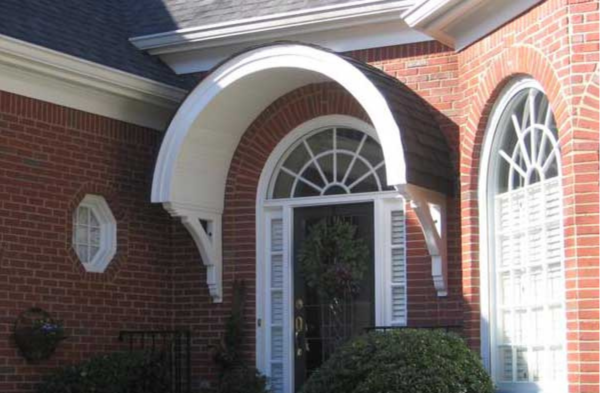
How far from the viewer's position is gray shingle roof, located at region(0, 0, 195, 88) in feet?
38.6

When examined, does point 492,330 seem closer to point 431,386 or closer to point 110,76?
point 431,386

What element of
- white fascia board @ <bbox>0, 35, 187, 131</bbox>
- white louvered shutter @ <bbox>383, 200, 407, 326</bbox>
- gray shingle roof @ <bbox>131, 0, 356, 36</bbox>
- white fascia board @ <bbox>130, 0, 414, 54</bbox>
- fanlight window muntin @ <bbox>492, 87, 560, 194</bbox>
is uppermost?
gray shingle roof @ <bbox>131, 0, 356, 36</bbox>

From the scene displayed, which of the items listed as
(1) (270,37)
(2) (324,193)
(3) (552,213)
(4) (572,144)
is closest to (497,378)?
(3) (552,213)

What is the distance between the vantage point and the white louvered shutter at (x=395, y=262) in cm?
1194

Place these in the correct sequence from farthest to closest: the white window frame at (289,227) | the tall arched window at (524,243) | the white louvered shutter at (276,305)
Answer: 1. the white louvered shutter at (276,305)
2. the white window frame at (289,227)
3. the tall arched window at (524,243)

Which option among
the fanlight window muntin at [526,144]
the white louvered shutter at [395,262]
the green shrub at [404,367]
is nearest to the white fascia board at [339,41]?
the white louvered shutter at [395,262]

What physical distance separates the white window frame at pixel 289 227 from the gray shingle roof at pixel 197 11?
122 centimetres

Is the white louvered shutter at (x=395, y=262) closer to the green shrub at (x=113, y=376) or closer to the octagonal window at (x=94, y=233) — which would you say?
the green shrub at (x=113, y=376)

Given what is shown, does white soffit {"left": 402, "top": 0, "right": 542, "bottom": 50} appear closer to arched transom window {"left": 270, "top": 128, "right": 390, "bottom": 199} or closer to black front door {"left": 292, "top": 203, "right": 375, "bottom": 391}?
arched transom window {"left": 270, "top": 128, "right": 390, "bottom": 199}

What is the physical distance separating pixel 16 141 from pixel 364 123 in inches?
136

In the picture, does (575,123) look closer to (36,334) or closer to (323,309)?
(323,309)

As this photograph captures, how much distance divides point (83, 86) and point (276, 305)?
120 inches

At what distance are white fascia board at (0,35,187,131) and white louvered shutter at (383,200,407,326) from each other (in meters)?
2.55

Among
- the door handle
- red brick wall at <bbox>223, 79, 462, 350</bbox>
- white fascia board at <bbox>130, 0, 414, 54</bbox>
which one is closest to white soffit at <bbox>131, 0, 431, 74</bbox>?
white fascia board at <bbox>130, 0, 414, 54</bbox>
